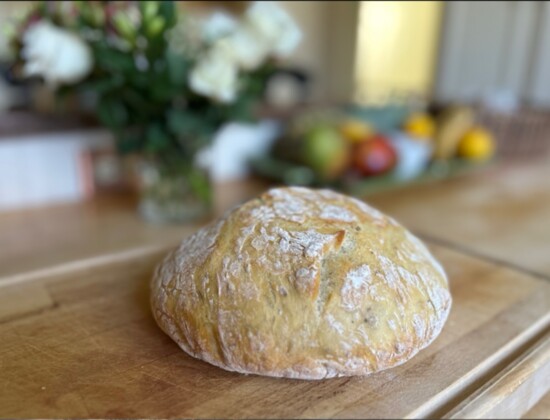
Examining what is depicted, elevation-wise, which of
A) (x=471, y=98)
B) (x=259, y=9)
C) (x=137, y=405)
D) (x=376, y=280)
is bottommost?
(x=137, y=405)

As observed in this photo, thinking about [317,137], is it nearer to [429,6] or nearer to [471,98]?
[429,6]

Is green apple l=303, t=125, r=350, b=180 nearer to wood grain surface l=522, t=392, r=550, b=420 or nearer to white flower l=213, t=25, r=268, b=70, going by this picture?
white flower l=213, t=25, r=268, b=70

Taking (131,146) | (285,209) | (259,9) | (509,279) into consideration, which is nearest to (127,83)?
(131,146)

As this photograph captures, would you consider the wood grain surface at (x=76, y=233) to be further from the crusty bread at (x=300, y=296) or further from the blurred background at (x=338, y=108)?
the crusty bread at (x=300, y=296)

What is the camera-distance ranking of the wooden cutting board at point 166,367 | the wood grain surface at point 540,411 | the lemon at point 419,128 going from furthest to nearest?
the lemon at point 419,128 < the wood grain surface at point 540,411 < the wooden cutting board at point 166,367

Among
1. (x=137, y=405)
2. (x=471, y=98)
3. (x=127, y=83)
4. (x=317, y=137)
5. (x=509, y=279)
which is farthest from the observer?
(x=471, y=98)

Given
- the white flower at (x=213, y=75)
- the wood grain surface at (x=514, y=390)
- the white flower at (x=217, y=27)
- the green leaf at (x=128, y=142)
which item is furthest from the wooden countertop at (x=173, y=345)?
the white flower at (x=217, y=27)
